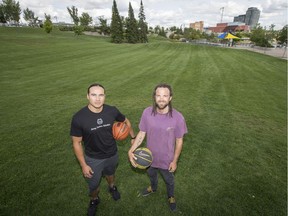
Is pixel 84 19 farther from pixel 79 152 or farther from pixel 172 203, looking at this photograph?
pixel 172 203

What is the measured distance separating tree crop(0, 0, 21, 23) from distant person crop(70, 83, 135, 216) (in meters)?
107

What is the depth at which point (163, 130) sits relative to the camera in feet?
12.6

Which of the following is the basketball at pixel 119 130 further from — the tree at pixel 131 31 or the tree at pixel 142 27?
the tree at pixel 142 27

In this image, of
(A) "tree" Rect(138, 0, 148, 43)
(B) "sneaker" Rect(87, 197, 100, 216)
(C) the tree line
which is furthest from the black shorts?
(A) "tree" Rect(138, 0, 148, 43)

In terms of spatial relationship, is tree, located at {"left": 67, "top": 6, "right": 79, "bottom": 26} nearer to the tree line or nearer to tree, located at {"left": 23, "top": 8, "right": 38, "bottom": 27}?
the tree line

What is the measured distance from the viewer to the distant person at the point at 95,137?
12.4 feet

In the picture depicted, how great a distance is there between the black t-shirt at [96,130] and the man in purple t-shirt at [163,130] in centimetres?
57

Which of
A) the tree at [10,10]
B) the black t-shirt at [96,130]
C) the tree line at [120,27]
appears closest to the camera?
the black t-shirt at [96,130]

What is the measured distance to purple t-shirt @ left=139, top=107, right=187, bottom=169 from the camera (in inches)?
149

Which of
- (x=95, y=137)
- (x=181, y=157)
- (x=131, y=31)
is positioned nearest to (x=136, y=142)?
(x=95, y=137)

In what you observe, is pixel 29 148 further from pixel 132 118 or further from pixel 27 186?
pixel 132 118

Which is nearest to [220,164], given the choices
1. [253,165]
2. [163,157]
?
[253,165]

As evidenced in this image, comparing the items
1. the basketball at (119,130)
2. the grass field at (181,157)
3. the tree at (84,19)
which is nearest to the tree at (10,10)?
the tree at (84,19)

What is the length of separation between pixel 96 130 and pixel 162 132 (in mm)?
1269
